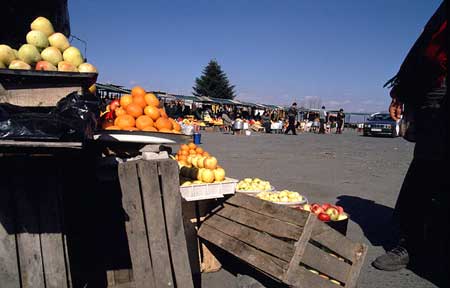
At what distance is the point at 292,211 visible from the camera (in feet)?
8.71

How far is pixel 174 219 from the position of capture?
2371mm

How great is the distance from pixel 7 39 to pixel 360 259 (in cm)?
469

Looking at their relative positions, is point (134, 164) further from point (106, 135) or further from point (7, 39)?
point (7, 39)

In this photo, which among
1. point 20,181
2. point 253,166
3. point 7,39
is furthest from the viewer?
point 253,166

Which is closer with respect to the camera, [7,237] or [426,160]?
[7,237]

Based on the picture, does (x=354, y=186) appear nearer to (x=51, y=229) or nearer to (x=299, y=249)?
(x=299, y=249)

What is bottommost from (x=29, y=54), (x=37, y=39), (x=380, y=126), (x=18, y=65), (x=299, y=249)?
(x=299, y=249)

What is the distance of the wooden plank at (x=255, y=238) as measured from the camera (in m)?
2.48

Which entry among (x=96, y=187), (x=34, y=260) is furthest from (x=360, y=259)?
(x=34, y=260)

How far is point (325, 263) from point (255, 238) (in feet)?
1.99

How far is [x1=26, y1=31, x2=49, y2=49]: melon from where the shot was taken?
258 centimetres

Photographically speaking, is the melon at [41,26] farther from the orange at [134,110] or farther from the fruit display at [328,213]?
the fruit display at [328,213]

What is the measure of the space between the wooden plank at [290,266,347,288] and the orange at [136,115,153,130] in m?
1.79

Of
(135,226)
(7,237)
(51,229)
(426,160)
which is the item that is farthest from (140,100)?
(426,160)
